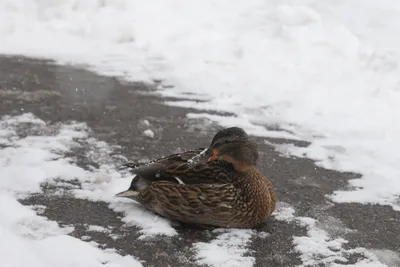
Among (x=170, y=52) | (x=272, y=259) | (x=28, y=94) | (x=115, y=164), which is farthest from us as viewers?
(x=170, y=52)

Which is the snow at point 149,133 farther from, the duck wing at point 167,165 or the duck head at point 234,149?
the duck head at point 234,149

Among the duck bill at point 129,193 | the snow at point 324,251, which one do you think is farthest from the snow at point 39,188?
the snow at point 324,251

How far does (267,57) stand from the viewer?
10250 millimetres

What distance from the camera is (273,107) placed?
8.41 metres

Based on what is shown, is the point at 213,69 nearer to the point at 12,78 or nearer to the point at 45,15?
the point at 12,78

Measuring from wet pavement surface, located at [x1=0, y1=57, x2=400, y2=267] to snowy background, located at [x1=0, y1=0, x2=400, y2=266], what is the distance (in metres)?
0.16

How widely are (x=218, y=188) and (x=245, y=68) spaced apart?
528cm

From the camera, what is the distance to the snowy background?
19.4ft

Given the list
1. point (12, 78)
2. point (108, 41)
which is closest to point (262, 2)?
point (108, 41)

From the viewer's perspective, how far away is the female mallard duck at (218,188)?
4852 millimetres

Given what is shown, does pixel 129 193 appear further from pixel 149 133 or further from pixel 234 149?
pixel 149 133

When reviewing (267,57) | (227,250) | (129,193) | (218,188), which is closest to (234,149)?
(218,188)

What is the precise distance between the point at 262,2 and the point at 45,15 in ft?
14.4

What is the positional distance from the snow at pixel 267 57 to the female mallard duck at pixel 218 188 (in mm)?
1204
